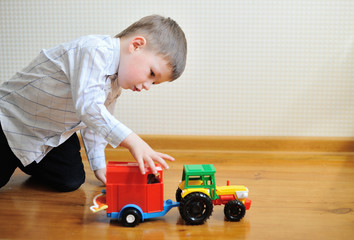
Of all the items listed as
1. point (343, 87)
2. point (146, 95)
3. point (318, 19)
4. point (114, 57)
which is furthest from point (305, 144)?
point (114, 57)

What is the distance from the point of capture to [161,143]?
65.9 inches

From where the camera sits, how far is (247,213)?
0.99m

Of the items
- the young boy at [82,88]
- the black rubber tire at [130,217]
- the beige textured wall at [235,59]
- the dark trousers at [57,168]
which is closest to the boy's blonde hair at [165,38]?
the young boy at [82,88]

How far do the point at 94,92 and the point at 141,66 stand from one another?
0.46ft

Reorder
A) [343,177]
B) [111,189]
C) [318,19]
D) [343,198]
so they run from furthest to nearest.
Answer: [318,19] → [343,177] → [343,198] → [111,189]

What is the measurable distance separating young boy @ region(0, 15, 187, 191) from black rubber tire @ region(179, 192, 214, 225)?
12cm

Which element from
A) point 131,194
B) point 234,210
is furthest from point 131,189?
point 234,210

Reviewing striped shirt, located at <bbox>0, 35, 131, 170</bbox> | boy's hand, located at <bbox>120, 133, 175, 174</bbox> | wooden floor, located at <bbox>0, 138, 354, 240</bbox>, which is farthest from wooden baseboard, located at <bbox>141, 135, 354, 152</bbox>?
boy's hand, located at <bbox>120, 133, 175, 174</bbox>

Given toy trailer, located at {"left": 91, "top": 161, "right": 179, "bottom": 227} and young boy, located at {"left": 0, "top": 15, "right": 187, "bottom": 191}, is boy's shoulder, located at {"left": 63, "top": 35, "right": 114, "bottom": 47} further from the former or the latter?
toy trailer, located at {"left": 91, "top": 161, "right": 179, "bottom": 227}

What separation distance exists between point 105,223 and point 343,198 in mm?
698

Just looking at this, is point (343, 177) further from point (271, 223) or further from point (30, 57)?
point (30, 57)

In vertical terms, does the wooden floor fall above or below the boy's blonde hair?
below

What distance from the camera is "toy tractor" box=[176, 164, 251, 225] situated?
898mm

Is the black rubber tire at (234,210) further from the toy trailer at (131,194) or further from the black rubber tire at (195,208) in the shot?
the toy trailer at (131,194)
